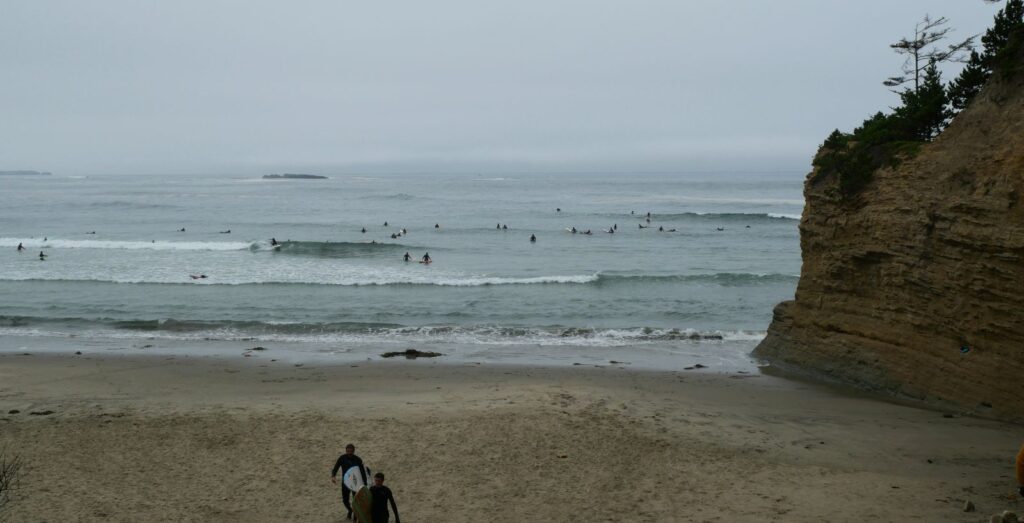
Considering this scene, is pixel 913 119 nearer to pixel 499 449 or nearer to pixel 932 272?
pixel 932 272

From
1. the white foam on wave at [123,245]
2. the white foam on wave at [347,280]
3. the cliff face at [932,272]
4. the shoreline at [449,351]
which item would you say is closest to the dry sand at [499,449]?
the cliff face at [932,272]

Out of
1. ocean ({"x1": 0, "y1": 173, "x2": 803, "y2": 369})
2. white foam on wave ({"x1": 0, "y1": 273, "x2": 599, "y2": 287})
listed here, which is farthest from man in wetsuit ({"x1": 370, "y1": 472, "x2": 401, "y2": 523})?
white foam on wave ({"x1": 0, "y1": 273, "x2": 599, "y2": 287})

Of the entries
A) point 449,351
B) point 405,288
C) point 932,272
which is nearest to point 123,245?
point 405,288

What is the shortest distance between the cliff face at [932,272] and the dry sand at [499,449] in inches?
35.1

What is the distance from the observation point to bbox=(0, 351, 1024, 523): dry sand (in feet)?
32.0

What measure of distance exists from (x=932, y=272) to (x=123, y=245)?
148ft

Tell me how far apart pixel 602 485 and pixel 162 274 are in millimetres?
29944

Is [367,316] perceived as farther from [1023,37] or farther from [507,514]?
[1023,37]

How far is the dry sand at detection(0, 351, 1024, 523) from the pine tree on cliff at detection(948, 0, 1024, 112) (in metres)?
7.06

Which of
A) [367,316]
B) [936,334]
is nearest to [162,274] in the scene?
[367,316]

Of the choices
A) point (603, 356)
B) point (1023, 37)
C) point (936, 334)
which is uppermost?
point (1023, 37)

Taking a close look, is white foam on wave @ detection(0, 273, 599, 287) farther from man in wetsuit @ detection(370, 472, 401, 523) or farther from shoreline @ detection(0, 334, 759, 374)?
man in wetsuit @ detection(370, 472, 401, 523)

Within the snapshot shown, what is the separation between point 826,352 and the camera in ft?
56.2

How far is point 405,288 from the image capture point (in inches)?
1205
